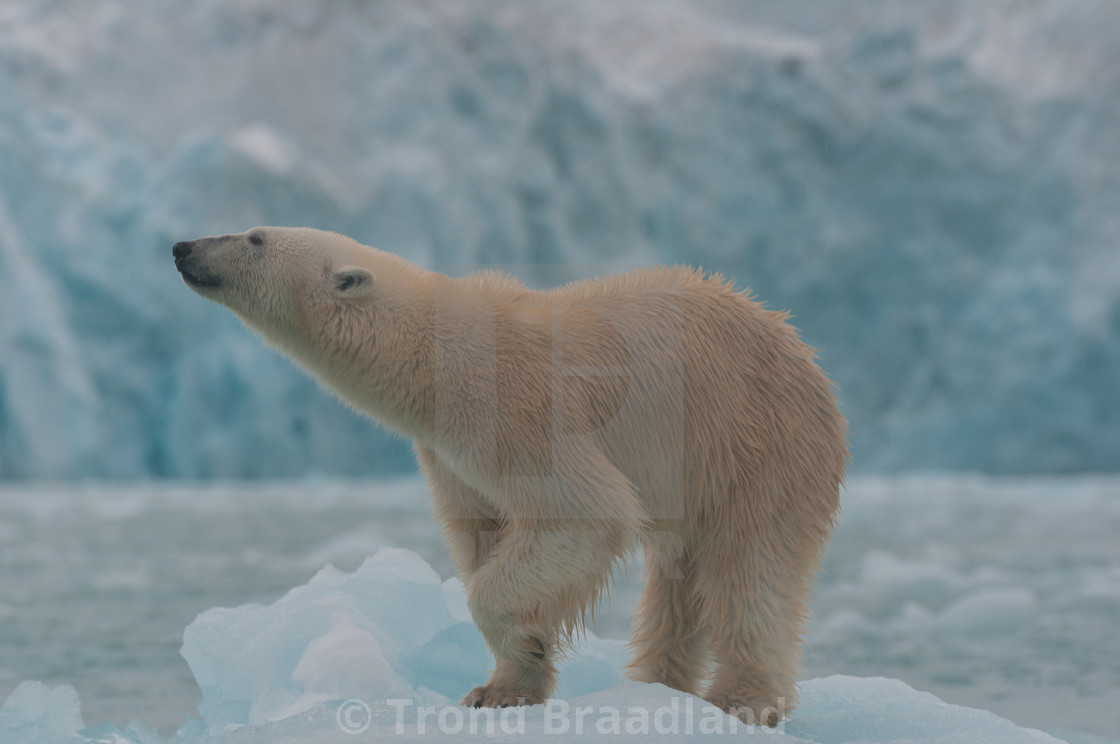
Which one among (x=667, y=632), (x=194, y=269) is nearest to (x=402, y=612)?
(x=667, y=632)

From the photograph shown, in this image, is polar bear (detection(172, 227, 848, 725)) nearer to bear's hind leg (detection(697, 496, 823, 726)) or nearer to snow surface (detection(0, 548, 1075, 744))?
bear's hind leg (detection(697, 496, 823, 726))

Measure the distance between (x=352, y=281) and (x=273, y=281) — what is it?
181 mm

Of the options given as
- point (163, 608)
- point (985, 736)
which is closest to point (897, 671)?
point (985, 736)

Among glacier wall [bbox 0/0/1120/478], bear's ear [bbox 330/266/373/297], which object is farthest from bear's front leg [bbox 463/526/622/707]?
glacier wall [bbox 0/0/1120/478]

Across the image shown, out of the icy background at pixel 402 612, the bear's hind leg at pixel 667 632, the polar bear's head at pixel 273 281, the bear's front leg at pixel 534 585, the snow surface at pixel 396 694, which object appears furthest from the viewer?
the icy background at pixel 402 612

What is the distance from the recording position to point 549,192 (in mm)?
16953

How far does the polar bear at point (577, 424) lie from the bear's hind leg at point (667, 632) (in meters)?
0.06

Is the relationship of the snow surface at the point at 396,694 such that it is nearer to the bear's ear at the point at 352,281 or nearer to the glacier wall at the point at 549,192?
the bear's ear at the point at 352,281

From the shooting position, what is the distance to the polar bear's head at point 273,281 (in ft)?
7.27

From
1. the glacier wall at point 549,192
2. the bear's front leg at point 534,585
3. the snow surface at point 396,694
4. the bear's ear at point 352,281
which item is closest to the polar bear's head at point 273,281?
the bear's ear at point 352,281

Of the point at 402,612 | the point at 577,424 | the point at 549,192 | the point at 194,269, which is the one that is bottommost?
the point at 402,612

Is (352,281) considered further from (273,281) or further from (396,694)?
(396,694)

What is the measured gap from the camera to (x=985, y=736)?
222cm

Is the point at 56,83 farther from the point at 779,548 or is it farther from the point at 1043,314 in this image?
the point at 779,548
